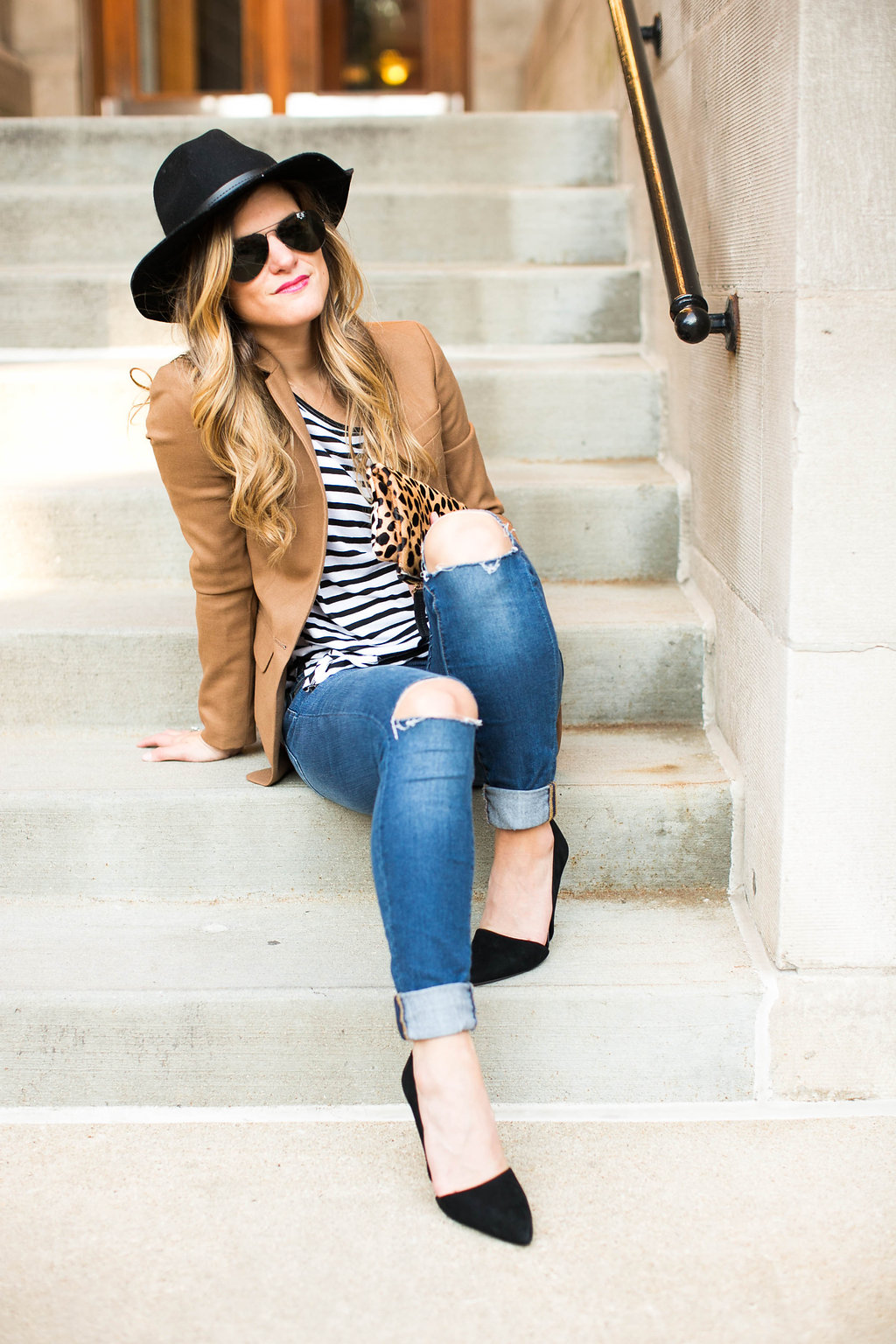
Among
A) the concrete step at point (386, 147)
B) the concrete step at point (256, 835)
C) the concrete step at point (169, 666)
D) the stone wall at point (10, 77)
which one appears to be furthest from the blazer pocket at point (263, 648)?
the stone wall at point (10, 77)

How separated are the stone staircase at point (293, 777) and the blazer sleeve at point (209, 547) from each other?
0.19m

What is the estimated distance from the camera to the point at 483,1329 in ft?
4.50

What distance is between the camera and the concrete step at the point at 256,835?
2.00 metres

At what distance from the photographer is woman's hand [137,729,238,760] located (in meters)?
2.12

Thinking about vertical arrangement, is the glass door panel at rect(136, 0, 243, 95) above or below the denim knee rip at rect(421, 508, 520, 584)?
above

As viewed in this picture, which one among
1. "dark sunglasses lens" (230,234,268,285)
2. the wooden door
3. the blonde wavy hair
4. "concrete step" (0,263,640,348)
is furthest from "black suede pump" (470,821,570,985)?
the wooden door

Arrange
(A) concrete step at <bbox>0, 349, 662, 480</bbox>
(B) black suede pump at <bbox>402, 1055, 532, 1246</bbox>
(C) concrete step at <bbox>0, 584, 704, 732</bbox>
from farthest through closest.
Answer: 1. (A) concrete step at <bbox>0, 349, 662, 480</bbox>
2. (C) concrete step at <bbox>0, 584, 704, 732</bbox>
3. (B) black suede pump at <bbox>402, 1055, 532, 1246</bbox>

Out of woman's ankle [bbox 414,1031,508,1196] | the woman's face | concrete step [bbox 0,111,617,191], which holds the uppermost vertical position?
concrete step [bbox 0,111,617,191]

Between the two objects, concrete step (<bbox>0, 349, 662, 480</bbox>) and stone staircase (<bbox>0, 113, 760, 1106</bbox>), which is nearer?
stone staircase (<bbox>0, 113, 760, 1106</bbox>)

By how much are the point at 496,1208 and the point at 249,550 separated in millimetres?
1048

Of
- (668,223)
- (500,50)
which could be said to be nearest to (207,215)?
(668,223)

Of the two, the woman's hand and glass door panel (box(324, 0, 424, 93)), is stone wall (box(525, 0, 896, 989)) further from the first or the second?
glass door panel (box(324, 0, 424, 93))

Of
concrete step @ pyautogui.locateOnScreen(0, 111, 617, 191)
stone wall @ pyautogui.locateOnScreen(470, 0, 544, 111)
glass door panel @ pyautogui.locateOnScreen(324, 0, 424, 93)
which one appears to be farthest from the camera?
glass door panel @ pyautogui.locateOnScreen(324, 0, 424, 93)

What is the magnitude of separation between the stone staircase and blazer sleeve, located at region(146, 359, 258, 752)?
0.19 metres
